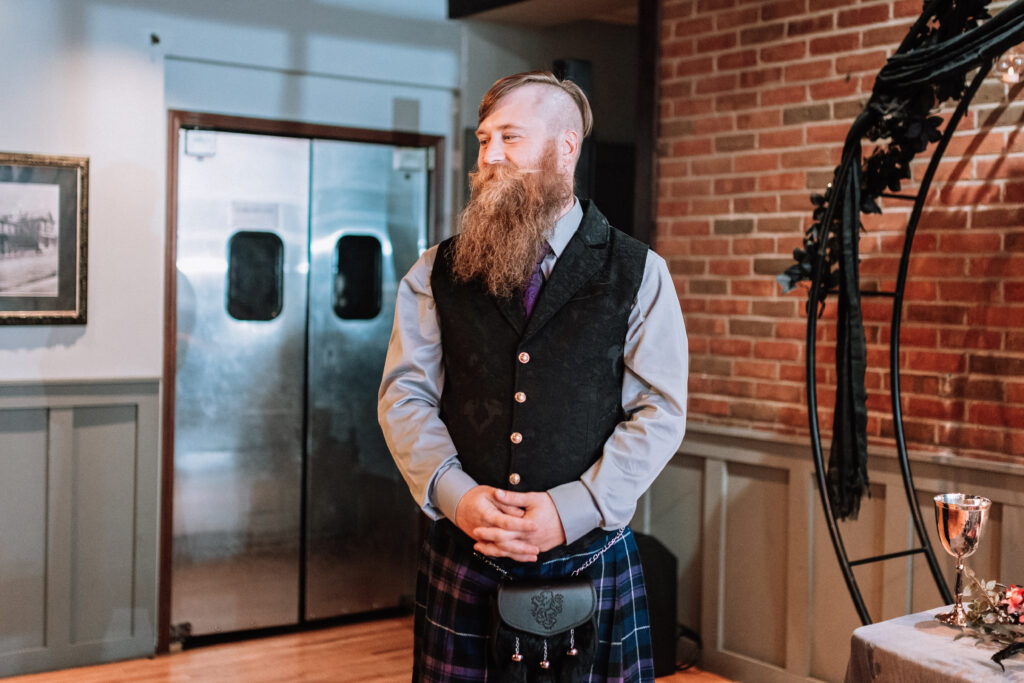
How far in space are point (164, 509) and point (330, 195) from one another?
1.36 meters

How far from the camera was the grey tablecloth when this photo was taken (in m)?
1.76

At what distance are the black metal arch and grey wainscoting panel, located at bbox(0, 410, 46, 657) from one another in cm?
255

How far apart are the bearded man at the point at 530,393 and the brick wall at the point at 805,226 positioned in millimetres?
1499

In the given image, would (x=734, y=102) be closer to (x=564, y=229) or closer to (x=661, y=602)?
(x=661, y=602)

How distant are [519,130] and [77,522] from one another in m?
2.61

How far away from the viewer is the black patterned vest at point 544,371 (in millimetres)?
1726

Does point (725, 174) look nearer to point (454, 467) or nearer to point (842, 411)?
point (842, 411)

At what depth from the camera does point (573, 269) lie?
1.79 m

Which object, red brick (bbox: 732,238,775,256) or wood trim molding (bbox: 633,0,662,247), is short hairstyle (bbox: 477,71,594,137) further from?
wood trim molding (bbox: 633,0,662,247)

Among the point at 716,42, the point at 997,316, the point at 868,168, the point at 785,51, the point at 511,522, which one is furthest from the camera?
the point at 716,42

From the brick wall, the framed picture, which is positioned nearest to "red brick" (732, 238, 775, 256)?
the brick wall

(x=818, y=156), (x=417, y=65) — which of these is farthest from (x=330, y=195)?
(x=818, y=156)

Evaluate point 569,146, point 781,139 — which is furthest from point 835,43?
point 569,146

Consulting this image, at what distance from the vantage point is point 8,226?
352 cm
